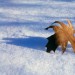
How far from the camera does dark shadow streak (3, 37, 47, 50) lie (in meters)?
1.45

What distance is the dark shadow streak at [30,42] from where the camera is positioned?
57.1 inches

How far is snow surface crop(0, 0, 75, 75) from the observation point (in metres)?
1.27

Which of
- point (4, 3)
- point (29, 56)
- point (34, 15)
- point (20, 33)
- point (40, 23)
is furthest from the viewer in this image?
point (4, 3)

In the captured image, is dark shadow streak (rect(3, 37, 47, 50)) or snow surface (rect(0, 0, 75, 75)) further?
dark shadow streak (rect(3, 37, 47, 50))

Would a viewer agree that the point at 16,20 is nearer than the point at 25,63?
No

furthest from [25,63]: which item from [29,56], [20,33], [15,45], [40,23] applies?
[40,23]

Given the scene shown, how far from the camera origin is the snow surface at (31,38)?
1269mm

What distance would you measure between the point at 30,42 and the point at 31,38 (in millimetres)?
49

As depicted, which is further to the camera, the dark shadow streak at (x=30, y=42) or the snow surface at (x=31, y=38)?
the dark shadow streak at (x=30, y=42)

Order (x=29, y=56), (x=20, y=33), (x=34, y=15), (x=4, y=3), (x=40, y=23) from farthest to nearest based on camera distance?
(x=4, y=3), (x=34, y=15), (x=40, y=23), (x=20, y=33), (x=29, y=56)

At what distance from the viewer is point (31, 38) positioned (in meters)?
1.54

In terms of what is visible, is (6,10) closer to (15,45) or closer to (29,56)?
(15,45)

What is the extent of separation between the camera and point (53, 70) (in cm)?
125

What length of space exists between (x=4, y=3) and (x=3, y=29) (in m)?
0.53
